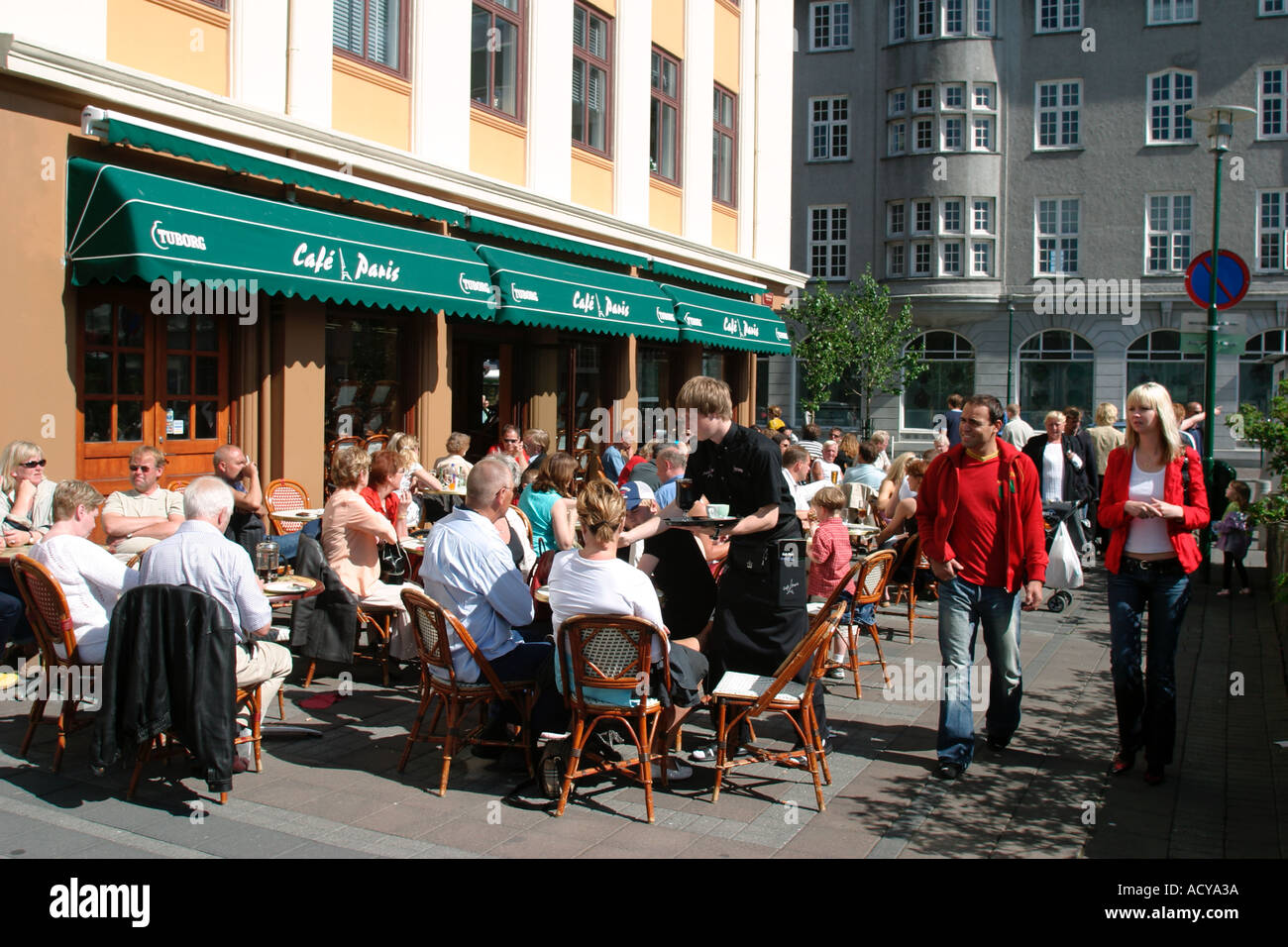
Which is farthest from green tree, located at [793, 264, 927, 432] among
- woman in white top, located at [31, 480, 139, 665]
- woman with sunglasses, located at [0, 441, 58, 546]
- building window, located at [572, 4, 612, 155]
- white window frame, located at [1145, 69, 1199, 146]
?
woman in white top, located at [31, 480, 139, 665]

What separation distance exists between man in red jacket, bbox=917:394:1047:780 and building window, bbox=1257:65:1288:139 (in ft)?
113

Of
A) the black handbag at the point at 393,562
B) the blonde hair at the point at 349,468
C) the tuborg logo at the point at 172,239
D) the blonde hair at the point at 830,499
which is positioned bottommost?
the black handbag at the point at 393,562

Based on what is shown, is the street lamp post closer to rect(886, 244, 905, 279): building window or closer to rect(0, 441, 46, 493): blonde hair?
rect(0, 441, 46, 493): blonde hair

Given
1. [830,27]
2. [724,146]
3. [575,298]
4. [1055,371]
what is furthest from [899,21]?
[575,298]

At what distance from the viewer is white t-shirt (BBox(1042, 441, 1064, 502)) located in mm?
11453

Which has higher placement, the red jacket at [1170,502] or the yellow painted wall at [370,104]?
the yellow painted wall at [370,104]

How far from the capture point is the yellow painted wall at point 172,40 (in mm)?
9492

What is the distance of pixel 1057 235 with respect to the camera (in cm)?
3728

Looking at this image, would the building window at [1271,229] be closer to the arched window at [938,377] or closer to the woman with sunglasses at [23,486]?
the arched window at [938,377]

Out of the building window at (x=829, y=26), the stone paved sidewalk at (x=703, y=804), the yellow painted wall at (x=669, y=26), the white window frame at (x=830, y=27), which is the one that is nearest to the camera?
the stone paved sidewalk at (x=703, y=804)

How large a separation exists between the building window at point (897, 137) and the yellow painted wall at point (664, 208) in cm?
2131

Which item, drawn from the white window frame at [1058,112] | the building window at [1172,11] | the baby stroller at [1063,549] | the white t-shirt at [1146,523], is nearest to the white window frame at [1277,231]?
the white window frame at [1058,112]

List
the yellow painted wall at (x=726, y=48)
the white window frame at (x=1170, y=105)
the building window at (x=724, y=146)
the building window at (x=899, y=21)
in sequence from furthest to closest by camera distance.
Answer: the building window at (x=899, y=21) → the white window frame at (x=1170, y=105) → the building window at (x=724, y=146) → the yellow painted wall at (x=726, y=48)
